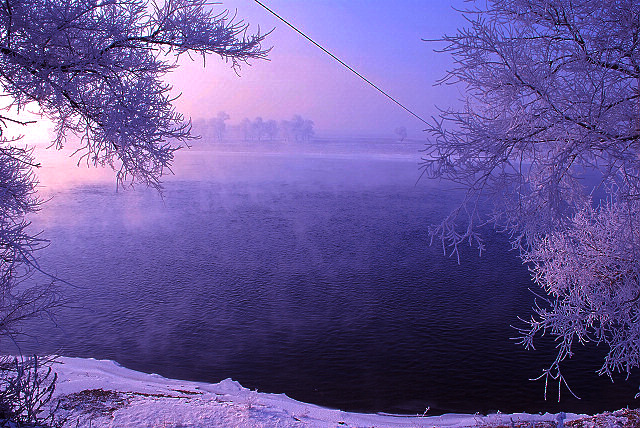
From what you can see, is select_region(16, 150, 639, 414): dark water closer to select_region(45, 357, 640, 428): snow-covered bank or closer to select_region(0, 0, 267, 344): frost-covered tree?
select_region(45, 357, 640, 428): snow-covered bank

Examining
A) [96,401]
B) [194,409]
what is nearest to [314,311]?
[194,409]

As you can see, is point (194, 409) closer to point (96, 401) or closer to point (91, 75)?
point (96, 401)

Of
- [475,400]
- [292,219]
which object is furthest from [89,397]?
[292,219]

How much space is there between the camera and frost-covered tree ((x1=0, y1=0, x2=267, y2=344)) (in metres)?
5.55

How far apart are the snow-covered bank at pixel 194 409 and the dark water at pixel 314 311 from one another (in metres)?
1.38

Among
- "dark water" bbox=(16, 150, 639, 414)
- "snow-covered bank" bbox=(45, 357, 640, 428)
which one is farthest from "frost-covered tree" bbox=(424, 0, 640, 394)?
"dark water" bbox=(16, 150, 639, 414)

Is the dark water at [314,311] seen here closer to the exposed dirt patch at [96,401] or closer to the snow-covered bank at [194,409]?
the snow-covered bank at [194,409]

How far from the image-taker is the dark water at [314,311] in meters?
11.6

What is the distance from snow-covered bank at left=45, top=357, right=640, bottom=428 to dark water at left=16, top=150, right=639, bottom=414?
54.3 inches

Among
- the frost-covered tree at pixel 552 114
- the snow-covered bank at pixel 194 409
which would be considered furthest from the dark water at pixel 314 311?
the frost-covered tree at pixel 552 114

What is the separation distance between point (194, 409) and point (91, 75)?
17.6 feet

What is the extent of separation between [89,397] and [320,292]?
10.2 metres

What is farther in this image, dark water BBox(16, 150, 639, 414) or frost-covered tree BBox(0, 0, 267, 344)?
dark water BBox(16, 150, 639, 414)

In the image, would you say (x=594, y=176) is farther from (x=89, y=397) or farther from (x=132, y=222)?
(x=89, y=397)
